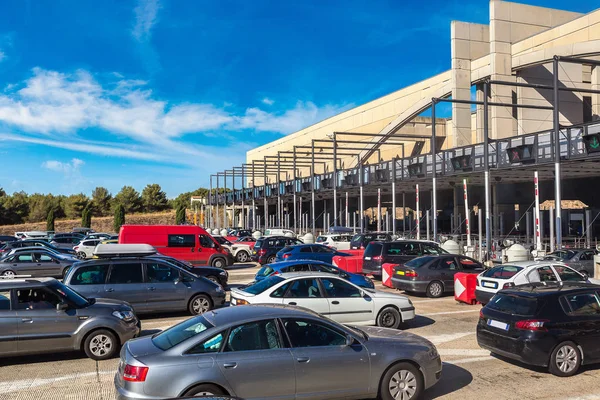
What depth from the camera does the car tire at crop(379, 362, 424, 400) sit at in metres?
6.78

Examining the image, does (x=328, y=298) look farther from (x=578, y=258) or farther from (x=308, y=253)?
(x=578, y=258)

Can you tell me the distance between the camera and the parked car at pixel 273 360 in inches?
232

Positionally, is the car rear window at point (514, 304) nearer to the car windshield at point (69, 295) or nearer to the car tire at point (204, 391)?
the car tire at point (204, 391)

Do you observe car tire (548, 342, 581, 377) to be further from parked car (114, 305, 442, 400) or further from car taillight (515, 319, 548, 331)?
parked car (114, 305, 442, 400)

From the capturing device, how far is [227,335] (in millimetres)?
6223

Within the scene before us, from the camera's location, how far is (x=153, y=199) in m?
101

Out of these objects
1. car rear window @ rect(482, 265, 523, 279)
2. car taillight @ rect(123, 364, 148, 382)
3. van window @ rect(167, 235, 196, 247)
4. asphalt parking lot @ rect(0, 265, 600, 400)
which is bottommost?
asphalt parking lot @ rect(0, 265, 600, 400)

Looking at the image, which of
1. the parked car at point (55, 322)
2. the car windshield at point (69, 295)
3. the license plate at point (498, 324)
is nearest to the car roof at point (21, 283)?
the parked car at point (55, 322)

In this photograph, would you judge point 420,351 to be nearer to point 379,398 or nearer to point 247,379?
point 379,398

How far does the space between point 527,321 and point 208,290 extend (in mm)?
7781

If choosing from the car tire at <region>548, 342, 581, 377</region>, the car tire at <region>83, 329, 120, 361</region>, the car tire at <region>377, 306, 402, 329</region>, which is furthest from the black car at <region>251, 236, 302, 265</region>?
the car tire at <region>548, 342, 581, 377</region>

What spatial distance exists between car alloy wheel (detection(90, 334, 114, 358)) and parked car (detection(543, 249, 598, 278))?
15.7m

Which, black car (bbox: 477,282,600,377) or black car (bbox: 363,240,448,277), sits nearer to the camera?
black car (bbox: 477,282,600,377)

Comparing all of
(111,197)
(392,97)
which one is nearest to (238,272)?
(392,97)
